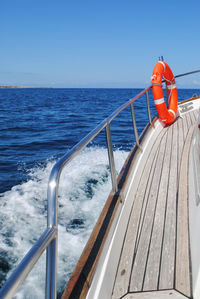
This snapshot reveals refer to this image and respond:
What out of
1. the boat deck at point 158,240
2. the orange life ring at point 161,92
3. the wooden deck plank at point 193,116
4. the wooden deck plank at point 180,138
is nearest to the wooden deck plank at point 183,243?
the boat deck at point 158,240

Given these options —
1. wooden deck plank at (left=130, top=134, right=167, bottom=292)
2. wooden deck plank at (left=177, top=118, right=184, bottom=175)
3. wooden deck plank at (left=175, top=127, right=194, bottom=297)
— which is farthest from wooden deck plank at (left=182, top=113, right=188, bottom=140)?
wooden deck plank at (left=130, top=134, right=167, bottom=292)

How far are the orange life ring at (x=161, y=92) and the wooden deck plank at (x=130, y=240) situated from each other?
1.96 metres

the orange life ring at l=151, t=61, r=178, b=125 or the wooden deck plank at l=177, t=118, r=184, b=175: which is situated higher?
the orange life ring at l=151, t=61, r=178, b=125

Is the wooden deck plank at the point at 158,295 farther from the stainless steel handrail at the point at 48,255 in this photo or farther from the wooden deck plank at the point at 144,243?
the stainless steel handrail at the point at 48,255

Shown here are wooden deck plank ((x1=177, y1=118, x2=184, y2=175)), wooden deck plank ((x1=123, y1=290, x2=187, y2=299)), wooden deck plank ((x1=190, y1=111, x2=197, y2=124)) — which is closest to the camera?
wooden deck plank ((x1=123, y1=290, x2=187, y2=299))

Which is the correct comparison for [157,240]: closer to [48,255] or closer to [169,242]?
[169,242]

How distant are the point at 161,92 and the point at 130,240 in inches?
129

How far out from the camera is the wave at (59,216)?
208 cm

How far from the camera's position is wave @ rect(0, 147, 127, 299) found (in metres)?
2.08

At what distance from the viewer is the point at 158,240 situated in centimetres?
161

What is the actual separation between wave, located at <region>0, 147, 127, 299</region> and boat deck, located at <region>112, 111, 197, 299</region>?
0.71m

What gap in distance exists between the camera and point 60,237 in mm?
2420

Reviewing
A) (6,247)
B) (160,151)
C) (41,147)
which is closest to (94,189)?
(160,151)

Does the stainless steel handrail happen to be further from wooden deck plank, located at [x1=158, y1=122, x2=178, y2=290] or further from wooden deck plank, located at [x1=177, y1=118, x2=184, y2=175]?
wooden deck plank, located at [x1=177, y1=118, x2=184, y2=175]
